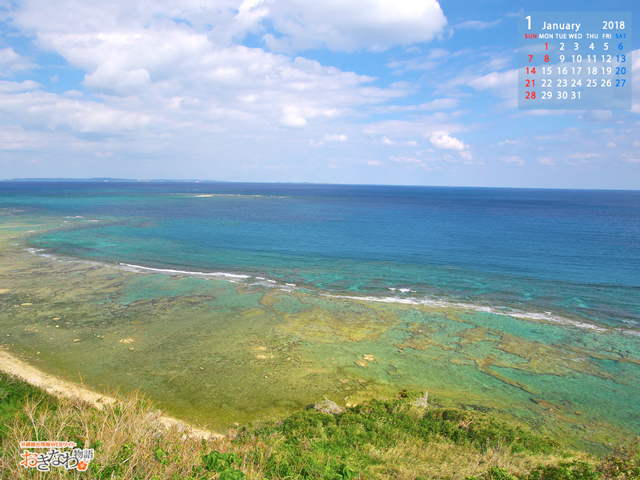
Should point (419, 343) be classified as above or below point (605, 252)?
below

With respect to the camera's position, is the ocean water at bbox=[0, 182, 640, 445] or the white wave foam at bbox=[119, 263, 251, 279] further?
the white wave foam at bbox=[119, 263, 251, 279]

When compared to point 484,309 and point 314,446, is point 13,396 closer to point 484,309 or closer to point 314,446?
point 314,446

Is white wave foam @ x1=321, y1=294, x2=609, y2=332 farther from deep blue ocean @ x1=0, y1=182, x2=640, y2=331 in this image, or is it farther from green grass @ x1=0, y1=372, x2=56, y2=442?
green grass @ x1=0, y1=372, x2=56, y2=442

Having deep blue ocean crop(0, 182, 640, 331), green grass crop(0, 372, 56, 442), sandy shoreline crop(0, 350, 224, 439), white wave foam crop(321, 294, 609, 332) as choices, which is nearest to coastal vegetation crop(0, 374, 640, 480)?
green grass crop(0, 372, 56, 442)

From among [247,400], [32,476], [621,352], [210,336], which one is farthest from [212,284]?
[621,352]

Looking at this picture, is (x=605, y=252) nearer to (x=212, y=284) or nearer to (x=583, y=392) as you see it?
(x=583, y=392)

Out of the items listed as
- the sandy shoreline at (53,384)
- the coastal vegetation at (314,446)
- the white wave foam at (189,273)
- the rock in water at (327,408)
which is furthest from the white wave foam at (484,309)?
the sandy shoreline at (53,384)
